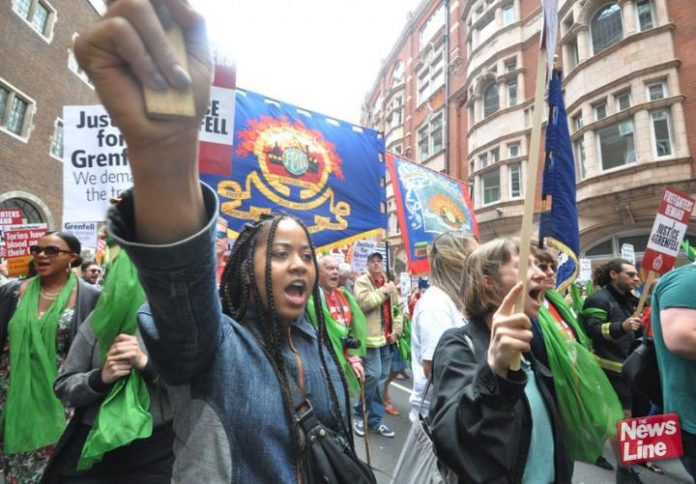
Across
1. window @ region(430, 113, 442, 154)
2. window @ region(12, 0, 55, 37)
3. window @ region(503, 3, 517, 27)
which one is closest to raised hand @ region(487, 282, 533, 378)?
window @ region(12, 0, 55, 37)

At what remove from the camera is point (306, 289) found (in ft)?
4.45

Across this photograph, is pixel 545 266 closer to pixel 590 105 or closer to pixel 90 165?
pixel 90 165

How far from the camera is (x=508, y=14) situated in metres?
18.2

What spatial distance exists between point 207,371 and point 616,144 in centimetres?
1517

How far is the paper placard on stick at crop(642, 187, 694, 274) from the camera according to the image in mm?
4234

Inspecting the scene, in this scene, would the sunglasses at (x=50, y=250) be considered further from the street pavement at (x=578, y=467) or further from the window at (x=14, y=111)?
the window at (x=14, y=111)

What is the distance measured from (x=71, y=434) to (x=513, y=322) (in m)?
1.87

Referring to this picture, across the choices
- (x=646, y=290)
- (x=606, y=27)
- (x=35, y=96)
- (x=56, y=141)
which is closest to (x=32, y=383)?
(x=646, y=290)

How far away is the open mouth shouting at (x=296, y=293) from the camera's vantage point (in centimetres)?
129

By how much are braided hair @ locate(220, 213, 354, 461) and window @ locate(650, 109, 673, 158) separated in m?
14.1

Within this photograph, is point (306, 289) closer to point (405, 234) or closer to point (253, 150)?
point (253, 150)

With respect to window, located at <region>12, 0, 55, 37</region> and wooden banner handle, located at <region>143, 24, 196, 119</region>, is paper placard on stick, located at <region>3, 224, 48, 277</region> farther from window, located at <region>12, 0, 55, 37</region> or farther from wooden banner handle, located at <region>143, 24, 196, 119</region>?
window, located at <region>12, 0, 55, 37</region>

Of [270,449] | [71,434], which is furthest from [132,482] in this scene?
[270,449]

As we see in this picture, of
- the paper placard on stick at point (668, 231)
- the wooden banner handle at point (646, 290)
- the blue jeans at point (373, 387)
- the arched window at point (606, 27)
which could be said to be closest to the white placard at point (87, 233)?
the blue jeans at point (373, 387)
